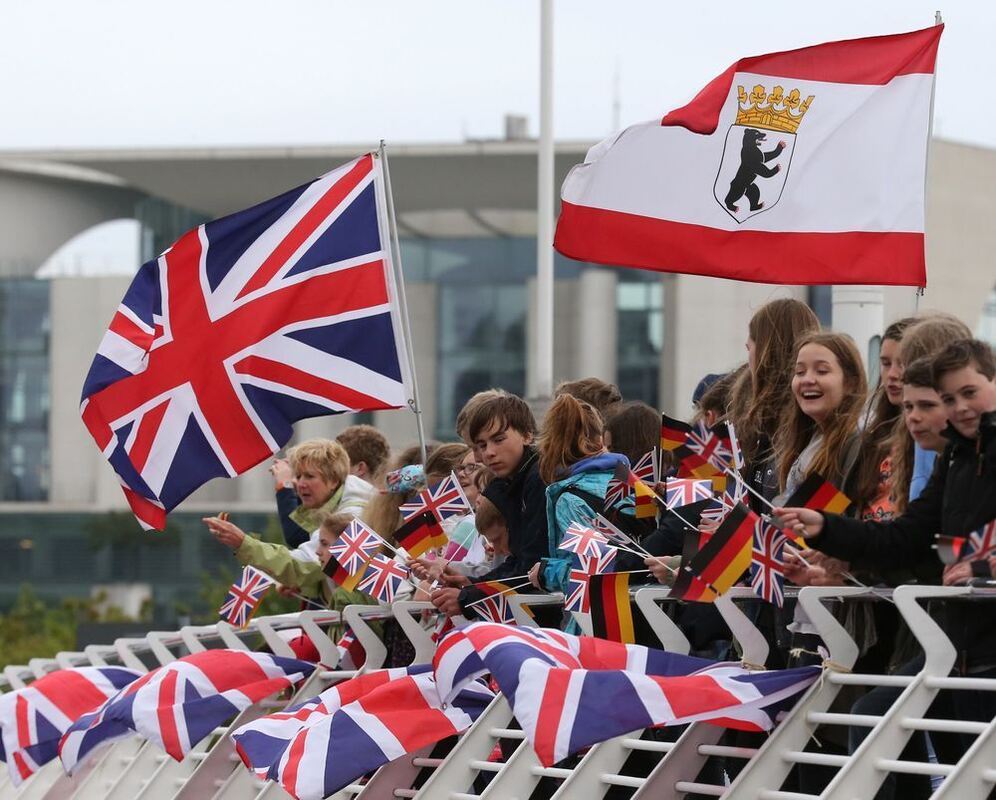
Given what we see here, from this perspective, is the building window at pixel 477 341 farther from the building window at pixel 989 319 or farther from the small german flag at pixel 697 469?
the small german flag at pixel 697 469

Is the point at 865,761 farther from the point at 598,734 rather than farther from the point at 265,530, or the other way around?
the point at 265,530

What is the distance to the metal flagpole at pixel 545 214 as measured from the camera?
1706 cm

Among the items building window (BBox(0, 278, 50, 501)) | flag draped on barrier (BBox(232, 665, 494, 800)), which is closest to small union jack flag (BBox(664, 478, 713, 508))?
flag draped on barrier (BBox(232, 665, 494, 800))

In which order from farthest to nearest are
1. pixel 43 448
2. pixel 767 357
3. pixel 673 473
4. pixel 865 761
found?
Answer: pixel 43 448 < pixel 673 473 < pixel 767 357 < pixel 865 761

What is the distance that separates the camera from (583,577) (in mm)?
6516

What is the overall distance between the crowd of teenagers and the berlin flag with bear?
71 centimetres

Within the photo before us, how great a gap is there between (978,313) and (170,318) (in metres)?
50.9

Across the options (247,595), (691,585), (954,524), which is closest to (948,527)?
(954,524)

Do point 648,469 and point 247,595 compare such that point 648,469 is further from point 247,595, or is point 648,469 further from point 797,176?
point 247,595

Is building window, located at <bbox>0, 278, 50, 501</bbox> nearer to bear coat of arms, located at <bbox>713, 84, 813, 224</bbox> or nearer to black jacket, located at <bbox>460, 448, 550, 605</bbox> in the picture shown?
bear coat of arms, located at <bbox>713, 84, 813, 224</bbox>

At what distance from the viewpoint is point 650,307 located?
57.3m

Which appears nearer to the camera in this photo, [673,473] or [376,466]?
[673,473]

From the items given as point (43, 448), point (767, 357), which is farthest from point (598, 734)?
point (43, 448)

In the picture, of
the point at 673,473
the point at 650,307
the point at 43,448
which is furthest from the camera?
the point at 43,448
